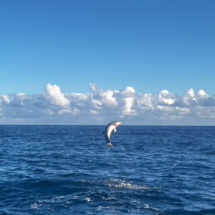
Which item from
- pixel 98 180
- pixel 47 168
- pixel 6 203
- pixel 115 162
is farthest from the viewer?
pixel 115 162

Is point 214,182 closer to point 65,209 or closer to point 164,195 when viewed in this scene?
point 164,195

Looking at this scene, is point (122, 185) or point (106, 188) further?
point (122, 185)

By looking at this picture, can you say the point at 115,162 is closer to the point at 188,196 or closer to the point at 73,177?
the point at 73,177

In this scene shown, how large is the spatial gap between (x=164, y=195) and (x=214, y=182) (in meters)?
9.55

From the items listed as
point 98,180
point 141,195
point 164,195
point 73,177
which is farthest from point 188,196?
point 73,177

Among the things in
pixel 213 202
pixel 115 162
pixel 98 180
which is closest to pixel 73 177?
pixel 98 180

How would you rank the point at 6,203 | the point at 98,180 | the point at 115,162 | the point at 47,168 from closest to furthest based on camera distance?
the point at 6,203 → the point at 98,180 → the point at 47,168 → the point at 115,162

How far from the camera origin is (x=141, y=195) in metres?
27.2

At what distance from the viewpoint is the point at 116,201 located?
25.3m

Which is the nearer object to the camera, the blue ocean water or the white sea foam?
the blue ocean water

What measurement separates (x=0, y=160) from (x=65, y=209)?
94.7ft

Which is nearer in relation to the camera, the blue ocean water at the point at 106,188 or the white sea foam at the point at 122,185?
the blue ocean water at the point at 106,188

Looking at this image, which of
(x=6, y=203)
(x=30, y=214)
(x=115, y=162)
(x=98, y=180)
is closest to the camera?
(x=30, y=214)

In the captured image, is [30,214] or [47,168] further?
[47,168]
